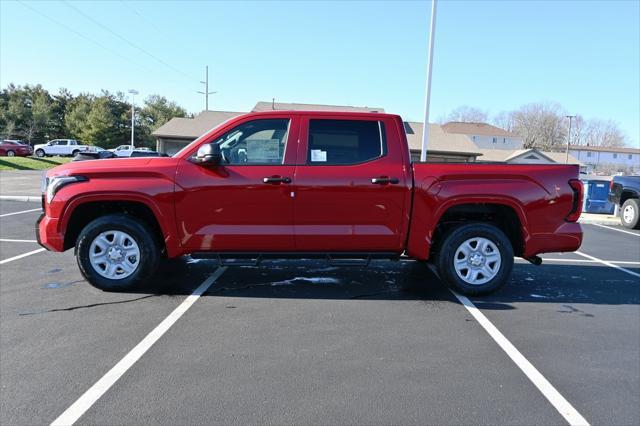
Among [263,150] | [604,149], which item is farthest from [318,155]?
[604,149]

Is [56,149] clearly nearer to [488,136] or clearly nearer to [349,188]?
[349,188]

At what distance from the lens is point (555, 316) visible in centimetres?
461

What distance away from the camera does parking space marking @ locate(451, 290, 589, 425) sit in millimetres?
2836

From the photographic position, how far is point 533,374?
3.35 m

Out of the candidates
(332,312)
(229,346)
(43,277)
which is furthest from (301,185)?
(43,277)

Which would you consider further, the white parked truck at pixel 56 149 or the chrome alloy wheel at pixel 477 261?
the white parked truck at pixel 56 149

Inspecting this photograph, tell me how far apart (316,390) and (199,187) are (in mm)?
2616

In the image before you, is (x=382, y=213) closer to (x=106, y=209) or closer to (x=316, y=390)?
(x=316, y=390)

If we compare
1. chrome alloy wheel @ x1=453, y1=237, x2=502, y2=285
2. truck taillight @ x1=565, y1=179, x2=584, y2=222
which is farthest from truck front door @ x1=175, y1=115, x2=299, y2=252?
truck taillight @ x1=565, y1=179, x2=584, y2=222

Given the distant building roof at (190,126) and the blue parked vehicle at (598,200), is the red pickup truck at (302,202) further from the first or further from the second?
the distant building roof at (190,126)

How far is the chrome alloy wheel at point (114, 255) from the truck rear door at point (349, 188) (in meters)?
1.86

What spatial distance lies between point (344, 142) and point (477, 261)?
6.75ft

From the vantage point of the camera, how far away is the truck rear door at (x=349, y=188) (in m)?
4.81

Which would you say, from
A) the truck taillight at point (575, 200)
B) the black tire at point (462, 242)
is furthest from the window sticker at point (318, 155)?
the truck taillight at point (575, 200)
